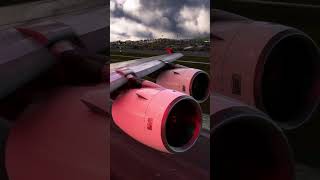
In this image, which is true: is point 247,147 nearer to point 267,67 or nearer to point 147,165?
point 267,67

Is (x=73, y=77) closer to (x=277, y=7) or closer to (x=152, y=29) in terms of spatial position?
(x=152, y=29)

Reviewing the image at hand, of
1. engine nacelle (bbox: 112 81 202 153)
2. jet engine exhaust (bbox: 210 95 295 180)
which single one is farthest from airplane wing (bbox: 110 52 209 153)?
jet engine exhaust (bbox: 210 95 295 180)

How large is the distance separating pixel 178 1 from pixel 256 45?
64 cm

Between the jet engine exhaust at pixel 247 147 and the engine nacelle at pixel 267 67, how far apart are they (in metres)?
0.15

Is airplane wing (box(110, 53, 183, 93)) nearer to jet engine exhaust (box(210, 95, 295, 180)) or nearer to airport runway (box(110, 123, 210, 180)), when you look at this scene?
jet engine exhaust (box(210, 95, 295, 180))

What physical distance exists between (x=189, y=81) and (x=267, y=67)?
42 centimetres

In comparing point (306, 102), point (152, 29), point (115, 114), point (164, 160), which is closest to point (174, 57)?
point (152, 29)

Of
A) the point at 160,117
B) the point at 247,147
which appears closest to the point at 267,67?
the point at 247,147

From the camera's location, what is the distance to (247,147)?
5.41 ft

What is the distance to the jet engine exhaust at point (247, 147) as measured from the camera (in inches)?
56.8

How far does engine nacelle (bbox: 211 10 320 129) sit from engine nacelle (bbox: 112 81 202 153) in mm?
257

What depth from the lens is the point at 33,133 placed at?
147cm

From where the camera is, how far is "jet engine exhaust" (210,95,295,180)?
4.73 ft

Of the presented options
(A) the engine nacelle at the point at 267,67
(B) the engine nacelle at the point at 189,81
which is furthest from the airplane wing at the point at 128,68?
(A) the engine nacelle at the point at 267,67
